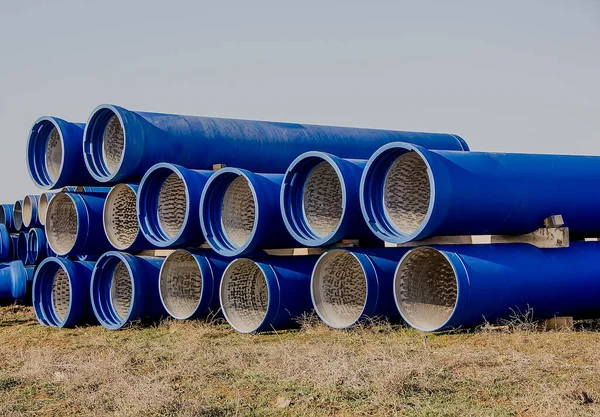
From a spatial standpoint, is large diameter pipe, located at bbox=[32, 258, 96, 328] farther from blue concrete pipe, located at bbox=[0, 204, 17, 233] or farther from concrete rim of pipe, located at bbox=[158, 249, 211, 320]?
blue concrete pipe, located at bbox=[0, 204, 17, 233]

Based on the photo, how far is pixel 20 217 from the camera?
42.7 feet

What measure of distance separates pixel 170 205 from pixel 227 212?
0.85 metres

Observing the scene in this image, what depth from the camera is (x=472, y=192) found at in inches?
259

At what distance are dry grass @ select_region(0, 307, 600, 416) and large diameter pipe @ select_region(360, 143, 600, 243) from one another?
0.90 meters

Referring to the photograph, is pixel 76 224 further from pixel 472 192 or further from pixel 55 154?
pixel 472 192

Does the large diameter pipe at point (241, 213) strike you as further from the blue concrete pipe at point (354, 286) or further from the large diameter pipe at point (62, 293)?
the large diameter pipe at point (62, 293)

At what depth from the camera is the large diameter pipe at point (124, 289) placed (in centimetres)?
830

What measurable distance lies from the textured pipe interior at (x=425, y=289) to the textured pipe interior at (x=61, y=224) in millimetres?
4088

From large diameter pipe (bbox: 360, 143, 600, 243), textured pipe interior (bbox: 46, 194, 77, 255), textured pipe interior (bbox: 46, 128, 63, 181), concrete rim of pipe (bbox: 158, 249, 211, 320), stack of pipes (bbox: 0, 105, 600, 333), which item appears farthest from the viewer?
textured pipe interior (bbox: 46, 128, 63, 181)

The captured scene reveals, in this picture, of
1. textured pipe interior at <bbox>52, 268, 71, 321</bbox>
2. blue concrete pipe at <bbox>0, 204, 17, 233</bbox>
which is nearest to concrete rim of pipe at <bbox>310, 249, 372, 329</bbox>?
textured pipe interior at <bbox>52, 268, 71, 321</bbox>

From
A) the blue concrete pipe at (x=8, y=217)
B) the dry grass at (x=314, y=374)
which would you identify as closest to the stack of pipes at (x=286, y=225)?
the dry grass at (x=314, y=374)

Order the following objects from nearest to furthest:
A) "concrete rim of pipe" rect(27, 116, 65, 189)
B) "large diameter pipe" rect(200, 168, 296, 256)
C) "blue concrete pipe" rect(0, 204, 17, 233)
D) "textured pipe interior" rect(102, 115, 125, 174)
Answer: "large diameter pipe" rect(200, 168, 296, 256)
"textured pipe interior" rect(102, 115, 125, 174)
"concrete rim of pipe" rect(27, 116, 65, 189)
"blue concrete pipe" rect(0, 204, 17, 233)

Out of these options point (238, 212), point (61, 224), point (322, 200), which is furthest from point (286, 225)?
point (61, 224)

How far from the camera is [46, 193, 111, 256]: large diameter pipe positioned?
29.1 ft
